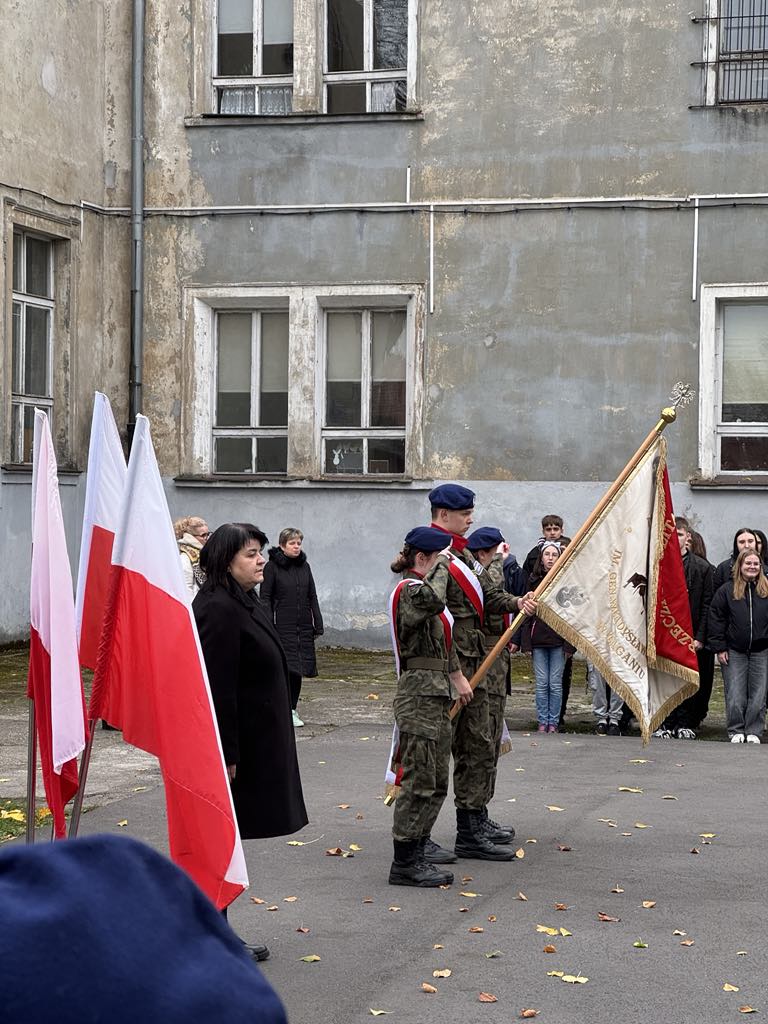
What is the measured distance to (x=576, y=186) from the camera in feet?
62.5

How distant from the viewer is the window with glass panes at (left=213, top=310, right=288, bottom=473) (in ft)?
66.9

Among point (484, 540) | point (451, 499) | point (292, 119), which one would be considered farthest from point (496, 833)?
point (292, 119)

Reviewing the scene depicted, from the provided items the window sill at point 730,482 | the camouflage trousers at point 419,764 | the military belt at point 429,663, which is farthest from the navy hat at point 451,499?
the window sill at point 730,482

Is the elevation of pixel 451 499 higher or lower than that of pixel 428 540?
higher

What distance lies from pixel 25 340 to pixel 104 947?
19.0 m

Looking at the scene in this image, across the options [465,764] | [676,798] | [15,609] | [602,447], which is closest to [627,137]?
[602,447]

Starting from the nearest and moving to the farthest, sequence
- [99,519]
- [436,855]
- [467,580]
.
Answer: [99,519] < [436,855] < [467,580]

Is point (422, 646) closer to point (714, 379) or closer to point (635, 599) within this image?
point (635, 599)

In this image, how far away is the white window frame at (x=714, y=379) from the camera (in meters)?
18.6

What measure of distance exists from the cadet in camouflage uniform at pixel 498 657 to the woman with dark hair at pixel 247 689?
2384mm

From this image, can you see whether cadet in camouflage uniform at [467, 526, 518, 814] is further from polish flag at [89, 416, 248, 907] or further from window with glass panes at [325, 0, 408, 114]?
window with glass panes at [325, 0, 408, 114]

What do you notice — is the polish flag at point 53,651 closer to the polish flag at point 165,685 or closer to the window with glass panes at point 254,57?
the polish flag at point 165,685

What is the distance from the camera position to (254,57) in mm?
20422

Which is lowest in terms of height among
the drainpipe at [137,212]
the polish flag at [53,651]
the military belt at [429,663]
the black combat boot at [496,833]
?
the black combat boot at [496,833]
